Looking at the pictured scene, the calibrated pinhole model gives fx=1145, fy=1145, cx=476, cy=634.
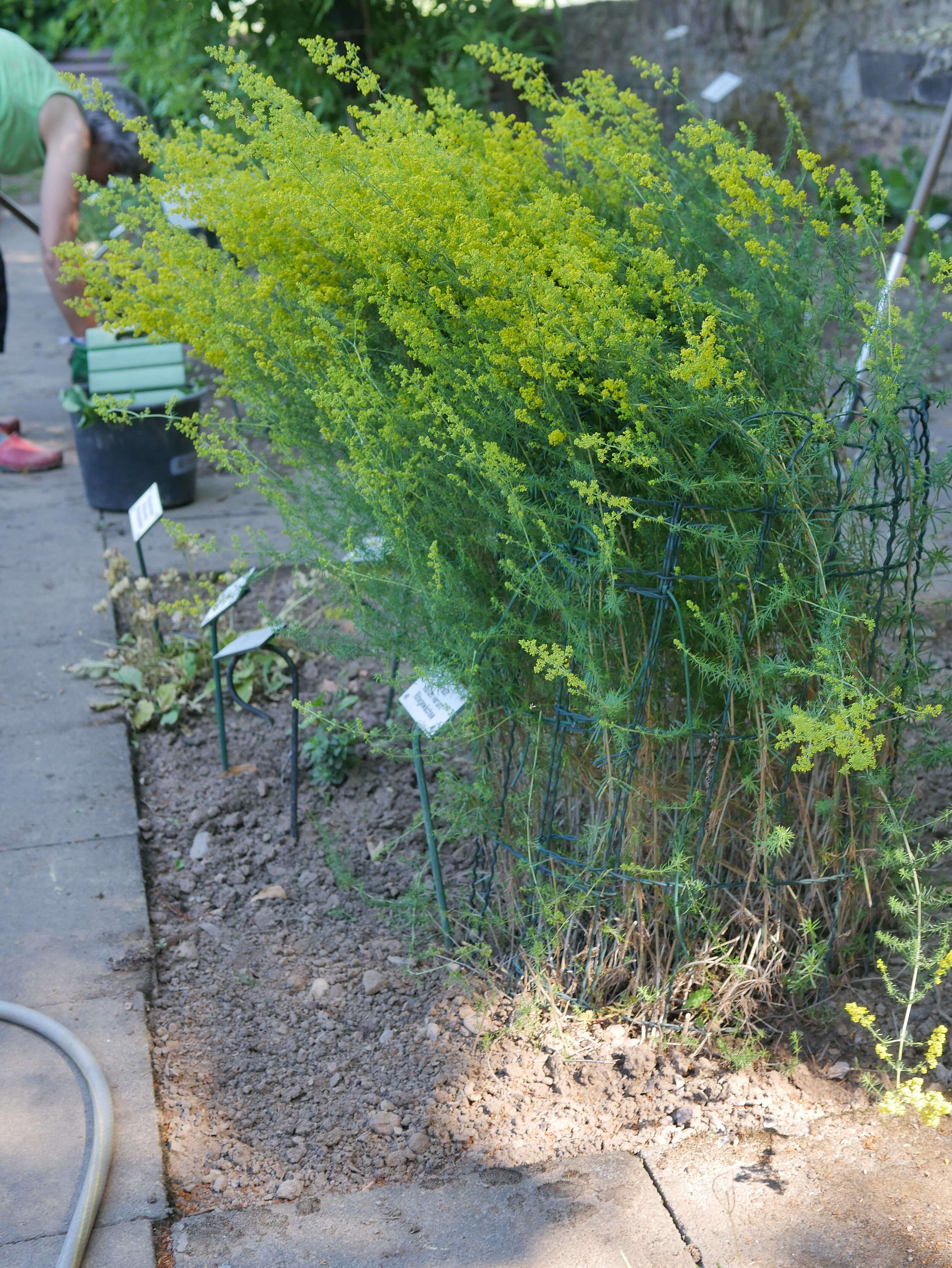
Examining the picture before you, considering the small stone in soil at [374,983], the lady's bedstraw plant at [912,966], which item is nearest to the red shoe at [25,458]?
the small stone in soil at [374,983]

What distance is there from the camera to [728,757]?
193cm

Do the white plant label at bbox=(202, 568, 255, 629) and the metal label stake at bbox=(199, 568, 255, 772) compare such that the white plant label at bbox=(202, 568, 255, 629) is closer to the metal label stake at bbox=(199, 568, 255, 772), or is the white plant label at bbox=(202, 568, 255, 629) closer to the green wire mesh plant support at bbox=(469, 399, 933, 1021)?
the metal label stake at bbox=(199, 568, 255, 772)

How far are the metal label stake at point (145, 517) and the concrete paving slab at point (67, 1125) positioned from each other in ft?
4.85

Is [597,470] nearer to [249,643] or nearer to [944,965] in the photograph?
[944,965]

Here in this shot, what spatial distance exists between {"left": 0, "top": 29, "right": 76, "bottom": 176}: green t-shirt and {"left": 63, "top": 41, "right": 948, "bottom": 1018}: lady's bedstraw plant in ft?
9.99

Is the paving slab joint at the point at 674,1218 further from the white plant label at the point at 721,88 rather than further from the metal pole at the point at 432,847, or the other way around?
the white plant label at the point at 721,88

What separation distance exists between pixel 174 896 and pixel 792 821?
146 centimetres

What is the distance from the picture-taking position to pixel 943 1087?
1978 millimetres

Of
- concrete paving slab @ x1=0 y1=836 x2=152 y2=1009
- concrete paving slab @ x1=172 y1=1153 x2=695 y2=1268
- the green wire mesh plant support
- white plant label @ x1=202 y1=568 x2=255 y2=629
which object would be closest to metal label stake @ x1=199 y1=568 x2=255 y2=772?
white plant label @ x1=202 y1=568 x2=255 y2=629

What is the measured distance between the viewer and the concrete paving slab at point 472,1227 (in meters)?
1.73

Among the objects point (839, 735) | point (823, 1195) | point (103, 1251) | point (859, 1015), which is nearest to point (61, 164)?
point (103, 1251)

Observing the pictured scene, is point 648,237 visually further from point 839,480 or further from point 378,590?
point 378,590

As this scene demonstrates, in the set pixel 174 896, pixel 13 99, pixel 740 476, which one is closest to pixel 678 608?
pixel 740 476

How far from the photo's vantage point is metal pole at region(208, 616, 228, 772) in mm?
3027
